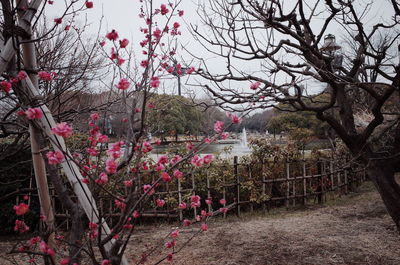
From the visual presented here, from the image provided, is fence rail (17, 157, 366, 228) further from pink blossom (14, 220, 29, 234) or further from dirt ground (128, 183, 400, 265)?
pink blossom (14, 220, 29, 234)

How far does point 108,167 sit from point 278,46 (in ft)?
8.78

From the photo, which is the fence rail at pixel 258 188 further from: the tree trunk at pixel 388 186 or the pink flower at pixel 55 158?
the pink flower at pixel 55 158

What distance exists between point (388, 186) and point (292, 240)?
1464mm

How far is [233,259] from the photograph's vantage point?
350 centimetres

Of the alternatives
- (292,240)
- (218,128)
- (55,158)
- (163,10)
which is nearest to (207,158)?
(218,128)

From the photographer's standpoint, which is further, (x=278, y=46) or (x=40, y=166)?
(x=278, y=46)

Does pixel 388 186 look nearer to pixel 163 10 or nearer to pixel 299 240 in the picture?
pixel 299 240

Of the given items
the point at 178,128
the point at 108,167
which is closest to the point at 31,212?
the point at 178,128

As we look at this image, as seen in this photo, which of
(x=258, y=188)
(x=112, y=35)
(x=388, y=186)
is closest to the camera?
(x=112, y=35)


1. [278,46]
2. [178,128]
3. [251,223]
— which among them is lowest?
[251,223]

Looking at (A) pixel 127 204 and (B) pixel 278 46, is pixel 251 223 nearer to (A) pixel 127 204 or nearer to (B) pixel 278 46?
(B) pixel 278 46

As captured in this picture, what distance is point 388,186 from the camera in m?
3.38

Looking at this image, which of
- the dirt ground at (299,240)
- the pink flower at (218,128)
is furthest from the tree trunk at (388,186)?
the pink flower at (218,128)

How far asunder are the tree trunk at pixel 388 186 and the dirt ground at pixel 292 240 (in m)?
0.59
